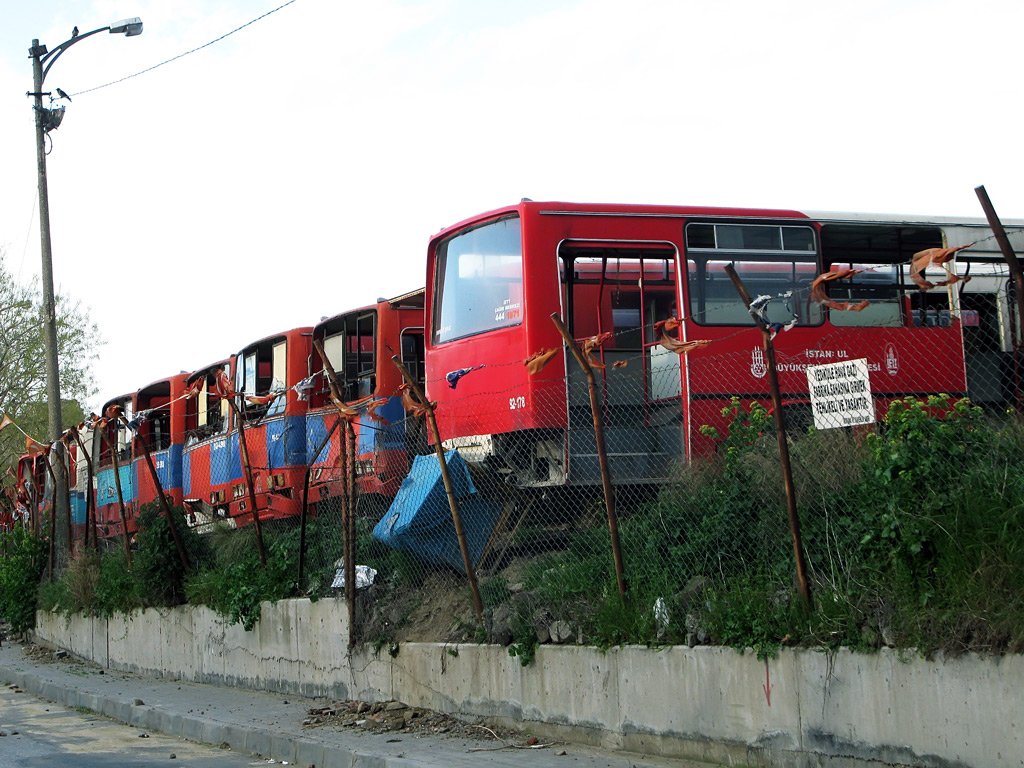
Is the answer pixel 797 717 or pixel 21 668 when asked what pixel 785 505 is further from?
pixel 21 668

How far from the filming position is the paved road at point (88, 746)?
8906 mm

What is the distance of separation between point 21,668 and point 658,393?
1159cm

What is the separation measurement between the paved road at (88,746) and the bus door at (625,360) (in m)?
3.96

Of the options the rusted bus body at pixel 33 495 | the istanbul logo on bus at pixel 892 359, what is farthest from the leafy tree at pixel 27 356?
the istanbul logo on bus at pixel 892 359

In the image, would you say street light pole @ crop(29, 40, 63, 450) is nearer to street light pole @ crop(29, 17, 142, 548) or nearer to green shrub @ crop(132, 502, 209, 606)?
street light pole @ crop(29, 17, 142, 548)

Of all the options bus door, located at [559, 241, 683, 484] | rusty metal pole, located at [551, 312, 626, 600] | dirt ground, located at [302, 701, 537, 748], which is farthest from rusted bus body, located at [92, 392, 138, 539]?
rusty metal pole, located at [551, 312, 626, 600]

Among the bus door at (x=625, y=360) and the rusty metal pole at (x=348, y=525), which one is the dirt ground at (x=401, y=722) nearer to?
the rusty metal pole at (x=348, y=525)

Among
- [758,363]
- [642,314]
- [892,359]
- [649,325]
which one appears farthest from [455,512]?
[892,359]

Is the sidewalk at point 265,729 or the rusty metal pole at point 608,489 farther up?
the rusty metal pole at point 608,489

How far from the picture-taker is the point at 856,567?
6535 mm

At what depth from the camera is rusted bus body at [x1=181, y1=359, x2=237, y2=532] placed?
17.7m

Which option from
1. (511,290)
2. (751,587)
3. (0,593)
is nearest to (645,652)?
(751,587)

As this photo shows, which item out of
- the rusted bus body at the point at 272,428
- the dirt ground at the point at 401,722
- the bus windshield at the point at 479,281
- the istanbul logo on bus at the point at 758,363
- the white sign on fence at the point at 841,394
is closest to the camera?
the white sign on fence at the point at 841,394

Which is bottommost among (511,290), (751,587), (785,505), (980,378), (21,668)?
(21,668)
